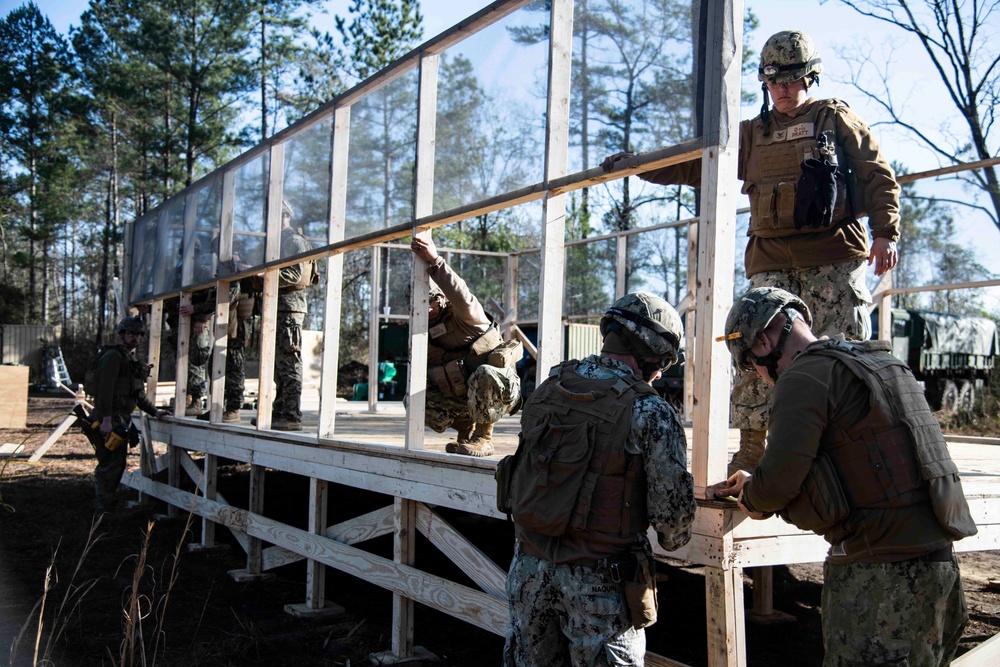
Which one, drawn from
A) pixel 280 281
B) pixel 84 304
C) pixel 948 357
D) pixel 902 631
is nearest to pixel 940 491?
pixel 902 631

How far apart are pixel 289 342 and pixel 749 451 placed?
15.5 ft

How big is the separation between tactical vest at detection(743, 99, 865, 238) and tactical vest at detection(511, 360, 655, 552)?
4.28ft

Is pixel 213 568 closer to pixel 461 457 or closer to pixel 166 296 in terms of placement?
pixel 166 296

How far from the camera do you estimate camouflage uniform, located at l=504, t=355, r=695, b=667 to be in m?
2.63

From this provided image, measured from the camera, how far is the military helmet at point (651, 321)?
2807 mm

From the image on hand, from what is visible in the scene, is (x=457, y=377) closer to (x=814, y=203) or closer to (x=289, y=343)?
(x=289, y=343)

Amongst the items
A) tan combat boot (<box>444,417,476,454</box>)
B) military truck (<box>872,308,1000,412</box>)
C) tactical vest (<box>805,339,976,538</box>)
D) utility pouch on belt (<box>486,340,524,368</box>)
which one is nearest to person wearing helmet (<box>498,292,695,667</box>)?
tactical vest (<box>805,339,976,538</box>)

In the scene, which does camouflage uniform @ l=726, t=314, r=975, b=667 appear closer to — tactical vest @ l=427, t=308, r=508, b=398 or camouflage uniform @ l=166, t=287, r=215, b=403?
tactical vest @ l=427, t=308, r=508, b=398

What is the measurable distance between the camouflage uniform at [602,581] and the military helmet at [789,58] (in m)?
1.61

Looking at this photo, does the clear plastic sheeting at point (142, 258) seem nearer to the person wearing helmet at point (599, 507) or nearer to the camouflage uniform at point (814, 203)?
the camouflage uniform at point (814, 203)

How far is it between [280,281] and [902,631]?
→ 19.4ft

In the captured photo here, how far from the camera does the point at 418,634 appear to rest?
5.84 metres

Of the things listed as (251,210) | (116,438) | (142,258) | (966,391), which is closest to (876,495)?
(251,210)

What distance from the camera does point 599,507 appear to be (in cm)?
264
